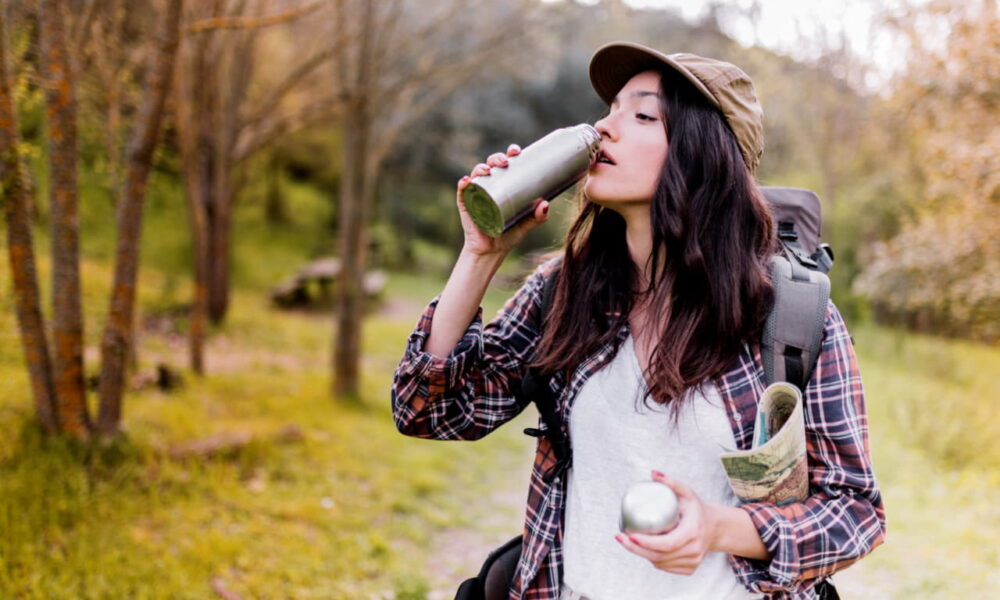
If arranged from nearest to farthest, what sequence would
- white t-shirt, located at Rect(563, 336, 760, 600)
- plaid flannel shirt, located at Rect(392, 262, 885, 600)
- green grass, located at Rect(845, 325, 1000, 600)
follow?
plaid flannel shirt, located at Rect(392, 262, 885, 600) < white t-shirt, located at Rect(563, 336, 760, 600) < green grass, located at Rect(845, 325, 1000, 600)

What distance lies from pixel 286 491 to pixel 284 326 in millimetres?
7095

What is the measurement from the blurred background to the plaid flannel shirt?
43cm

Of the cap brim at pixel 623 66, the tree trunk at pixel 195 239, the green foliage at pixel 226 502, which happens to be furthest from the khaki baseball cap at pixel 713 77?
the tree trunk at pixel 195 239

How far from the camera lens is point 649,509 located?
120 cm

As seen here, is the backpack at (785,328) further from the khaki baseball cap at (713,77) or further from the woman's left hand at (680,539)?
the woman's left hand at (680,539)

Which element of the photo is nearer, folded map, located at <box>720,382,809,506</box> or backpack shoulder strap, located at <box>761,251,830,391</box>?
folded map, located at <box>720,382,809,506</box>

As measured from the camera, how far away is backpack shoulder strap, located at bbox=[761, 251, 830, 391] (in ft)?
4.88

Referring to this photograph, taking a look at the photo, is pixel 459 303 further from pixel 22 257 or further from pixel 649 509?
pixel 22 257

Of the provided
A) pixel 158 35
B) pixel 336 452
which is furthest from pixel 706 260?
pixel 336 452

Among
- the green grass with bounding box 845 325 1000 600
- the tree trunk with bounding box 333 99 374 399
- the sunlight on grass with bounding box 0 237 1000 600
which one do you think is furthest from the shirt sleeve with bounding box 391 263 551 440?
the tree trunk with bounding box 333 99 374 399

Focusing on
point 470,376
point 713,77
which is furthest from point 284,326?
point 713,77

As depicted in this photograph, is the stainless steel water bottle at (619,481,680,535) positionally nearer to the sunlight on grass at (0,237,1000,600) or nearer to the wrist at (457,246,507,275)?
the wrist at (457,246,507,275)

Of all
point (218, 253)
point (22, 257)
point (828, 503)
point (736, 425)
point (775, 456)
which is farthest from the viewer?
point (218, 253)

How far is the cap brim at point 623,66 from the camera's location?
165cm
